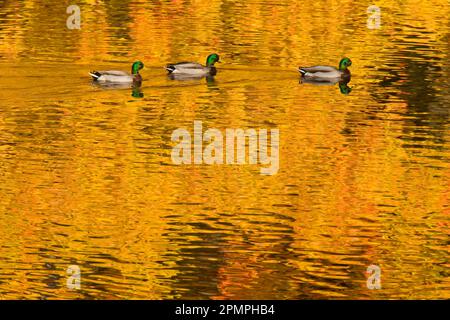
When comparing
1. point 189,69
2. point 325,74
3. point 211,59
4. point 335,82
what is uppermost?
point 211,59

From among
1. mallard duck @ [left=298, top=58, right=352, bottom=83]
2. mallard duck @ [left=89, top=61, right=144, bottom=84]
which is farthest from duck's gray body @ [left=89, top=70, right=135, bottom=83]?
mallard duck @ [left=298, top=58, right=352, bottom=83]

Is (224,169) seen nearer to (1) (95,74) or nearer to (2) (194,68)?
(1) (95,74)

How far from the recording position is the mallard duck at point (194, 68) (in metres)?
30.6

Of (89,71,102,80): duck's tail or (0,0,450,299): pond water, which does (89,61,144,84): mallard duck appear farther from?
(0,0,450,299): pond water

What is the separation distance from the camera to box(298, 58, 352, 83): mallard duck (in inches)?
1198

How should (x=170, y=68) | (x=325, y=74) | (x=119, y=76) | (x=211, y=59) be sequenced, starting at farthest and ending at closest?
(x=211, y=59) → (x=325, y=74) → (x=170, y=68) → (x=119, y=76)

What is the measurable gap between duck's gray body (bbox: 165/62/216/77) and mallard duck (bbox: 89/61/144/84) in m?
0.73

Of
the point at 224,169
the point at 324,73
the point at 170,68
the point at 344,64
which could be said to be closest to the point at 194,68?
the point at 170,68

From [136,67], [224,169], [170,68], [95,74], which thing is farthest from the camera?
[170,68]

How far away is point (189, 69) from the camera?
3075 cm

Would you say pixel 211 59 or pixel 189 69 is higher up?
pixel 211 59

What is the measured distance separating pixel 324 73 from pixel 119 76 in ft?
13.0

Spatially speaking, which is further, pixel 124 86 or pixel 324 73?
pixel 324 73
